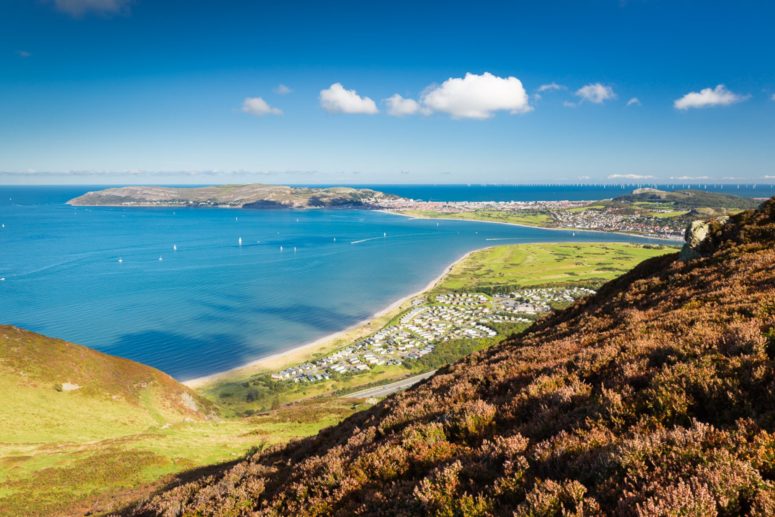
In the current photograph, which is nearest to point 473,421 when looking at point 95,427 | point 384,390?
point 95,427

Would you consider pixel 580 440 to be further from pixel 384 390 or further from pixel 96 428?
pixel 384 390

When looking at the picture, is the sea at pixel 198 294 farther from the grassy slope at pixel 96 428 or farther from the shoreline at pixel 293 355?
the grassy slope at pixel 96 428

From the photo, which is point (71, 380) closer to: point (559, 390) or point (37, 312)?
point (559, 390)

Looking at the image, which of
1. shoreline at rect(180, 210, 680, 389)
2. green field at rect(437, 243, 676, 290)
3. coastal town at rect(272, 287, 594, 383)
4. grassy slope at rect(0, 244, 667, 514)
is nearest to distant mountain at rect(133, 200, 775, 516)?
grassy slope at rect(0, 244, 667, 514)

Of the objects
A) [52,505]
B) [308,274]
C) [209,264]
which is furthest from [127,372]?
[209,264]

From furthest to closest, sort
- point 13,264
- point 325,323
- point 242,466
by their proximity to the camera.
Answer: point 13,264
point 325,323
point 242,466

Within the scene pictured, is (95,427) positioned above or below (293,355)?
above
